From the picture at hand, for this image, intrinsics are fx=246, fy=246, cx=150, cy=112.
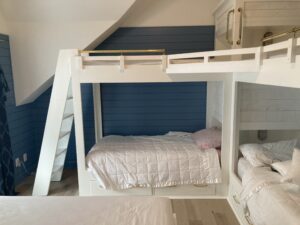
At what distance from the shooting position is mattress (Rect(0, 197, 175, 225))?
1.53m

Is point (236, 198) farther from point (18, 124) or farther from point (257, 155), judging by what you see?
point (18, 124)

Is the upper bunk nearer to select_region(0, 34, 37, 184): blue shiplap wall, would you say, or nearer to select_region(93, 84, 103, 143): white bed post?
select_region(93, 84, 103, 143): white bed post

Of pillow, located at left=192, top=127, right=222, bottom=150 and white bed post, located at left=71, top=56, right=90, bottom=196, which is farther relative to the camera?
pillow, located at left=192, top=127, right=222, bottom=150

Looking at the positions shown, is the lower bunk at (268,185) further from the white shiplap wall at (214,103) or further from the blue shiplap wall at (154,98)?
the blue shiplap wall at (154,98)

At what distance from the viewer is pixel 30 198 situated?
183 cm

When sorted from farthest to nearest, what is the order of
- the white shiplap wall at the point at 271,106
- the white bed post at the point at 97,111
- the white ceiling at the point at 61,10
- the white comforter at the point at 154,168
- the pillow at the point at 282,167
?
the white bed post at the point at 97,111
the white ceiling at the point at 61,10
the white comforter at the point at 154,168
the white shiplap wall at the point at 271,106
the pillow at the point at 282,167

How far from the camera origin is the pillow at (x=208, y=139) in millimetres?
2796

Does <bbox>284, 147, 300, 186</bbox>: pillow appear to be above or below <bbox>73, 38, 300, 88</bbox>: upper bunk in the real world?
below

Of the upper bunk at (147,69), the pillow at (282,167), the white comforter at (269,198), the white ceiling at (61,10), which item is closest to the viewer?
the white comforter at (269,198)

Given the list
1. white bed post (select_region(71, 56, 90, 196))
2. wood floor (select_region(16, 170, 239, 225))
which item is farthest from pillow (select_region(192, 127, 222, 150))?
white bed post (select_region(71, 56, 90, 196))

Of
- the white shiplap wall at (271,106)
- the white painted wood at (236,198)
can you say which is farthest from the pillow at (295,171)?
the white shiplap wall at (271,106)

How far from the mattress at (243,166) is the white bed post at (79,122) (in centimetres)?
164

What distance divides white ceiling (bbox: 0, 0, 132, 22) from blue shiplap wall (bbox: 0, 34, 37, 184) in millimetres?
341

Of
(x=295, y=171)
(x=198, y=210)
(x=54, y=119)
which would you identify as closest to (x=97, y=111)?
(x=54, y=119)
